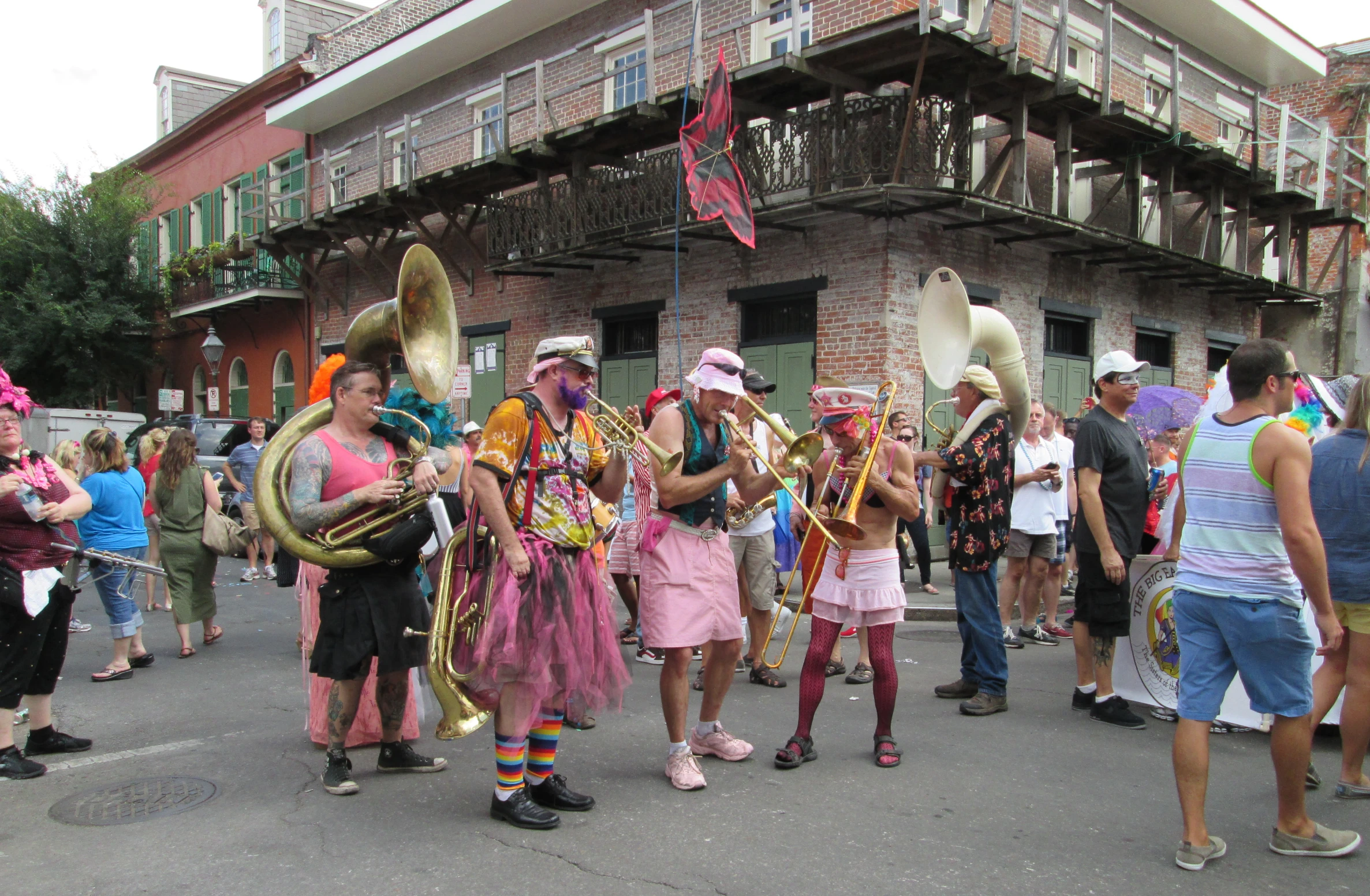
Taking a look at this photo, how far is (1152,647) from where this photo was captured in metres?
5.43

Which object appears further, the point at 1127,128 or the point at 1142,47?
the point at 1142,47

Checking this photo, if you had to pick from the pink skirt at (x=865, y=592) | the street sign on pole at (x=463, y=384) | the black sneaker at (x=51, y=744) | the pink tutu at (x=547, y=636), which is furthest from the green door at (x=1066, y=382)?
the black sneaker at (x=51, y=744)

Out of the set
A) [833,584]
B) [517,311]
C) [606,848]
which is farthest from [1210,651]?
[517,311]

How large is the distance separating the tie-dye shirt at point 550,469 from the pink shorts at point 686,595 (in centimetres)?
39

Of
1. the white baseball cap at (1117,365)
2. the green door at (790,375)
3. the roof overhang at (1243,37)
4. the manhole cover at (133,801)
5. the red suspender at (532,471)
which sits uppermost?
the roof overhang at (1243,37)

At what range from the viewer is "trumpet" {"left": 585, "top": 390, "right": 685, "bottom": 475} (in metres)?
3.98

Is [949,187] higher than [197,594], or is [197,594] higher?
[949,187]

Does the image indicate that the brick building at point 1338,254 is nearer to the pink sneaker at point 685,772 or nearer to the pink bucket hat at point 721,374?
the pink bucket hat at point 721,374

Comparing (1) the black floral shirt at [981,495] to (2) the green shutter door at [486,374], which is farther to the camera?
(2) the green shutter door at [486,374]

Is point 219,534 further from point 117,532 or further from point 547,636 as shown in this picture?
point 547,636

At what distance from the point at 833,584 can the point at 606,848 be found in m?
1.75

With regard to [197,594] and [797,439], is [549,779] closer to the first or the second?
[797,439]

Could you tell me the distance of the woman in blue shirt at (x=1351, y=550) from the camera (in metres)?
3.95

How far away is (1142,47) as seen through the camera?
15430 millimetres
